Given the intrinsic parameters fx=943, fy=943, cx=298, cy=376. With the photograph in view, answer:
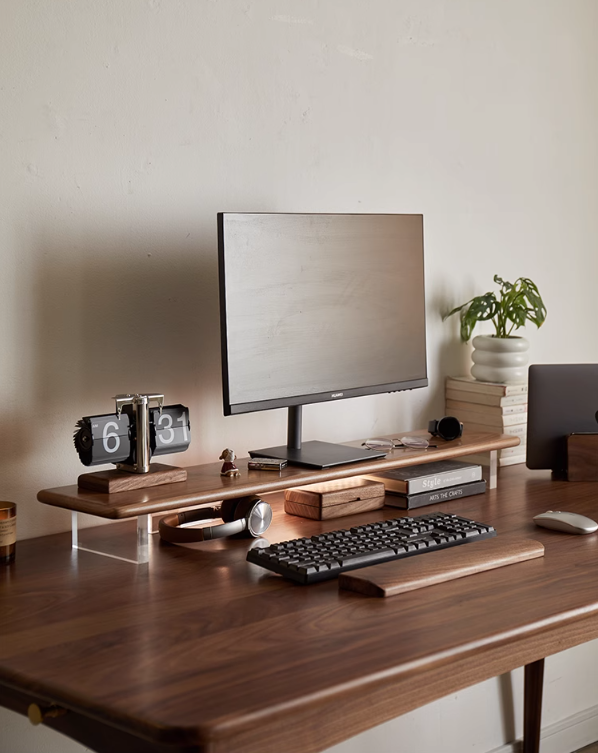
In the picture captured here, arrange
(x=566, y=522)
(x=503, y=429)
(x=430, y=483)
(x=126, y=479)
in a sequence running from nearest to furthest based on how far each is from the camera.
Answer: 1. (x=126, y=479)
2. (x=566, y=522)
3. (x=430, y=483)
4. (x=503, y=429)

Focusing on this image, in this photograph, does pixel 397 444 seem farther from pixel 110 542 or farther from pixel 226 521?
pixel 110 542

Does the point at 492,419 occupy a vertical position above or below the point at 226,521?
above

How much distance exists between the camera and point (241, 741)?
38.6 inches

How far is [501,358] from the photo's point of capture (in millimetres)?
2295

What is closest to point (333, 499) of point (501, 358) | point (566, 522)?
point (566, 522)

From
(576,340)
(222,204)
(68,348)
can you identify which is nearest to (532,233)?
(576,340)

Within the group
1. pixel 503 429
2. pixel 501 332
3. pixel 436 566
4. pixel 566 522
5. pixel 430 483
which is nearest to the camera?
pixel 436 566

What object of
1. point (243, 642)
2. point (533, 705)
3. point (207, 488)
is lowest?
point (533, 705)

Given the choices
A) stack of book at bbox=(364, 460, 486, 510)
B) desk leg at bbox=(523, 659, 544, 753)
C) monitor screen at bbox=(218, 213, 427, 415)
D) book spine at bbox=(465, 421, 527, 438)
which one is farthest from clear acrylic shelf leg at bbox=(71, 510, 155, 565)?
desk leg at bbox=(523, 659, 544, 753)

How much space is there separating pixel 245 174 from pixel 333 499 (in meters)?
0.69

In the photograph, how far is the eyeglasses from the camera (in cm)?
195

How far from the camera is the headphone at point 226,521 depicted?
1615mm

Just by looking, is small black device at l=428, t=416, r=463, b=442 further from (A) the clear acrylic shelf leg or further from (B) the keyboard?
(A) the clear acrylic shelf leg

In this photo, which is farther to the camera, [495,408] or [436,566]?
[495,408]
